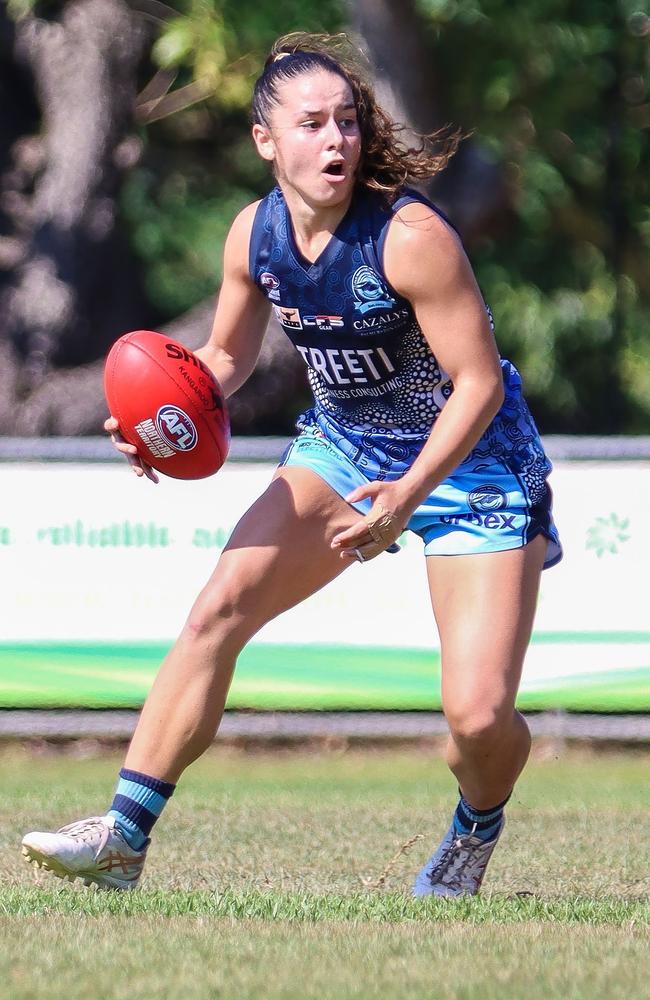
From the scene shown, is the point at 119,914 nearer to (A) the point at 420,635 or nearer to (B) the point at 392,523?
(B) the point at 392,523

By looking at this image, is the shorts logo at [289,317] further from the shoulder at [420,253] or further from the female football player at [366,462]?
the shoulder at [420,253]

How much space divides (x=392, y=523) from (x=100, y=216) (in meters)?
9.63

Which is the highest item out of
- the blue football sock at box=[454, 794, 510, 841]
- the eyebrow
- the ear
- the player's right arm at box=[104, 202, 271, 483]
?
the eyebrow

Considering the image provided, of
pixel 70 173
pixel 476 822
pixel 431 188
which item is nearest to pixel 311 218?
pixel 476 822

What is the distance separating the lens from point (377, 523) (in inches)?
168

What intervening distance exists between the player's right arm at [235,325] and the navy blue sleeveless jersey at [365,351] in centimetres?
7

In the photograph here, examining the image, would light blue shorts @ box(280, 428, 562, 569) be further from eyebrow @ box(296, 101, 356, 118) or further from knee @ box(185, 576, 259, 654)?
eyebrow @ box(296, 101, 356, 118)

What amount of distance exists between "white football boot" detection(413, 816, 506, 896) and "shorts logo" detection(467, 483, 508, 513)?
96 centimetres

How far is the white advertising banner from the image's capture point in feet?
28.8

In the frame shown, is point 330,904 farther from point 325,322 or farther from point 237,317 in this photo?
point 237,317

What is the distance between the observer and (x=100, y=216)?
1344cm

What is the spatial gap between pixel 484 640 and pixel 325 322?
947 millimetres

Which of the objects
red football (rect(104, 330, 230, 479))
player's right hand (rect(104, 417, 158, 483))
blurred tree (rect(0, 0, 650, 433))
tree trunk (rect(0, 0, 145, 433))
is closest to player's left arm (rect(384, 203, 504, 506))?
red football (rect(104, 330, 230, 479))

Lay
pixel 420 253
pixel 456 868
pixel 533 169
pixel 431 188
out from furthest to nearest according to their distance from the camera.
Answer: pixel 533 169, pixel 431 188, pixel 456 868, pixel 420 253
